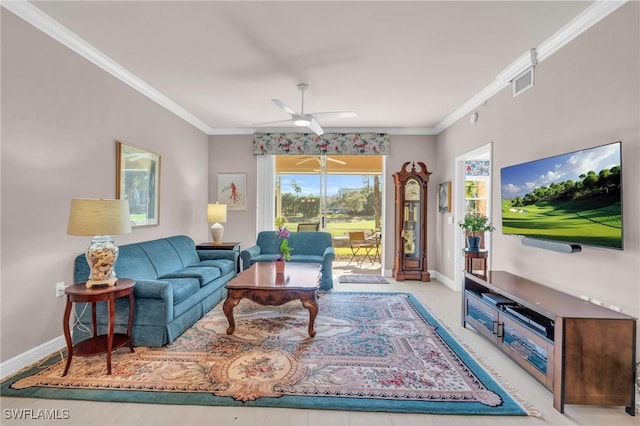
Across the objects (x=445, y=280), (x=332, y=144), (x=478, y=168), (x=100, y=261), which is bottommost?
(x=445, y=280)

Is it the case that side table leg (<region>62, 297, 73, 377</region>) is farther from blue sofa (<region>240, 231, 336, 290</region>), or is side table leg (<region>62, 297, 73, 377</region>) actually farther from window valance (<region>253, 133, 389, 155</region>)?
window valance (<region>253, 133, 389, 155</region>)

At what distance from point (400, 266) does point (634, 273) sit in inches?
141

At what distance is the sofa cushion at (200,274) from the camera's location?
353 cm

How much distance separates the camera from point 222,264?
4297mm

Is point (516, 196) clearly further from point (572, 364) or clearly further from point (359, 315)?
point (359, 315)

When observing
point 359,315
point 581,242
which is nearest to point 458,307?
point 359,315

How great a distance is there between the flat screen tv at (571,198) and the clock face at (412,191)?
7.97 feet

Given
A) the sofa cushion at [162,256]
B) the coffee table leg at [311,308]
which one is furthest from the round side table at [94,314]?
the coffee table leg at [311,308]

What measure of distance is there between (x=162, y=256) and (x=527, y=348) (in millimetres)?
3673

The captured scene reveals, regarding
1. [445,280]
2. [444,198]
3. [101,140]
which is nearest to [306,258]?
[445,280]

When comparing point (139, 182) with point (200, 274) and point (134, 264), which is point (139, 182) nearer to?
point (134, 264)

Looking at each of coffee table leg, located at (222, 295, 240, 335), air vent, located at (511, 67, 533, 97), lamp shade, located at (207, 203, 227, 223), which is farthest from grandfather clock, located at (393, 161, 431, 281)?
coffee table leg, located at (222, 295, 240, 335)

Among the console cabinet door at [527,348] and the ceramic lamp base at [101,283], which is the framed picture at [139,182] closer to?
the ceramic lamp base at [101,283]

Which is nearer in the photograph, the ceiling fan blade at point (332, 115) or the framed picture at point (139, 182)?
the framed picture at point (139, 182)
